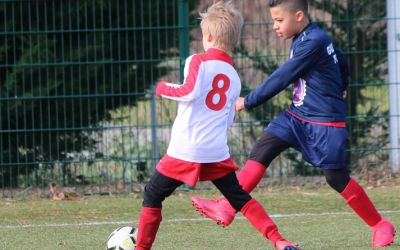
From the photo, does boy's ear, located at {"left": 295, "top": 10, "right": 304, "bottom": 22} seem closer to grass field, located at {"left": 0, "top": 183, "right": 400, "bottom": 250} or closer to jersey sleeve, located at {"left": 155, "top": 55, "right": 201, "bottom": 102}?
jersey sleeve, located at {"left": 155, "top": 55, "right": 201, "bottom": 102}

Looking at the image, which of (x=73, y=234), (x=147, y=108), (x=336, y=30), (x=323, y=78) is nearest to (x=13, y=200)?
(x=147, y=108)

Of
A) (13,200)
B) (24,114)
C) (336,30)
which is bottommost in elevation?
(13,200)

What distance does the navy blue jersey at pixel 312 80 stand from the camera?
21.7 feet

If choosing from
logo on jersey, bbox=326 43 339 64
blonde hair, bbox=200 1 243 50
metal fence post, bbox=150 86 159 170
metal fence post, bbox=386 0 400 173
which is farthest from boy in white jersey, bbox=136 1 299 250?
metal fence post, bbox=386 0 400 173

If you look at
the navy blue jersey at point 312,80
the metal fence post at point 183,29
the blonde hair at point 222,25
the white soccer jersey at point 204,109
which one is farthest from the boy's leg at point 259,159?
the metal fence post at point 183,29

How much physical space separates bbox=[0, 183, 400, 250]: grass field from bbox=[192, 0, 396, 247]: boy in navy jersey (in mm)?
254

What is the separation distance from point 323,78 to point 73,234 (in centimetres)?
209

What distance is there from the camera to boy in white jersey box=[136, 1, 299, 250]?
5.77 metres

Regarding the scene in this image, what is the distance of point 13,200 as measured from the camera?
9797mm

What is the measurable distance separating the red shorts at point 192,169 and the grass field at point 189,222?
2.86 feet

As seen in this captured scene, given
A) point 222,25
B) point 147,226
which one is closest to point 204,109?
point 222,25

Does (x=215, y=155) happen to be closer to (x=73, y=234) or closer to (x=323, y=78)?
(x=323, y=78)

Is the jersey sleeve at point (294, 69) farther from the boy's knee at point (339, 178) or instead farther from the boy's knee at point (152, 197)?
the boy's knee at point (152, 197)

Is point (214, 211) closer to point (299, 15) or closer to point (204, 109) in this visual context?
point (204, 109)
